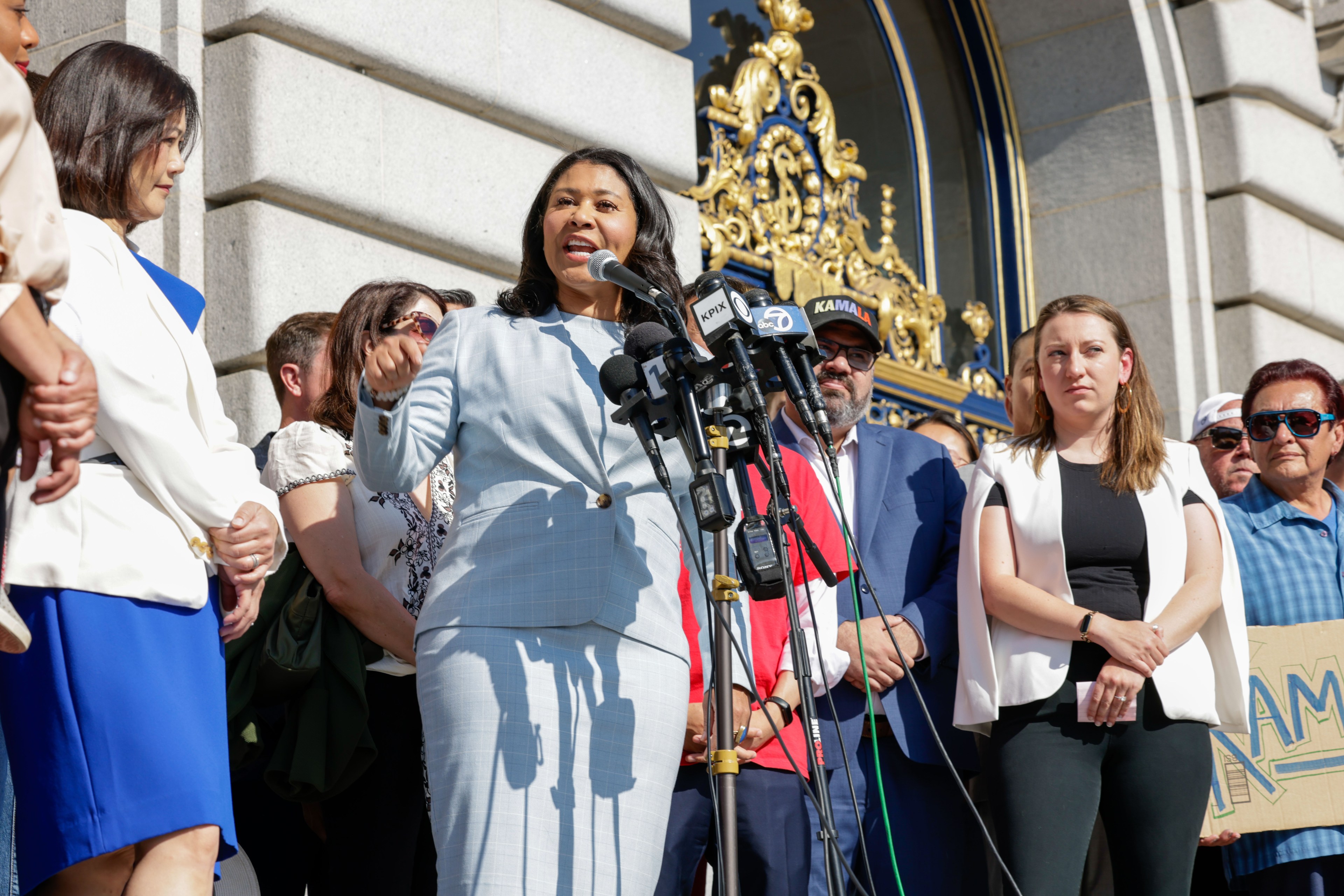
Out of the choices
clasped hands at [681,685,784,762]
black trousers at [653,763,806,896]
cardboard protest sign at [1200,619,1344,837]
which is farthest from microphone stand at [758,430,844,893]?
cardboard protest sign at [1200,619,1344,837]

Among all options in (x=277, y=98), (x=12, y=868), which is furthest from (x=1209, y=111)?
(x=12, y=868)

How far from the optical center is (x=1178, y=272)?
363 inches

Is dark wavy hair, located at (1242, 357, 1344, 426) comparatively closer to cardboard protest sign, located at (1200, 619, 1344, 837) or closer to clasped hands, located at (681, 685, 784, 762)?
cardboard protest sign, located at (1200, 619, 1344, 837)

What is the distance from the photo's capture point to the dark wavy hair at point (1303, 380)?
210 inches

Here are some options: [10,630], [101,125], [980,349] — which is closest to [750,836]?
[10,630]

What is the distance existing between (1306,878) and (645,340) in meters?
2.87

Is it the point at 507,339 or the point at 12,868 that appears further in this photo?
the point at 507,339

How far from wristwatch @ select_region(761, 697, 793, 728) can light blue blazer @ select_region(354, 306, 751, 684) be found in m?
0.60

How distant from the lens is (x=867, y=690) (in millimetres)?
3697

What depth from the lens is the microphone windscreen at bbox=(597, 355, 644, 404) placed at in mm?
3082

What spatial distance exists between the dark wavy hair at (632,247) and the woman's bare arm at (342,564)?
83cm

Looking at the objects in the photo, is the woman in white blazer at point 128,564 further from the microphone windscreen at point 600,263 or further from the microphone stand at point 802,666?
the microphone stand at point 802,666

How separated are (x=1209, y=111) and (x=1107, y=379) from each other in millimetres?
5468

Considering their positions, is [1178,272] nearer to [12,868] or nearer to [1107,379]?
[1107,379]
